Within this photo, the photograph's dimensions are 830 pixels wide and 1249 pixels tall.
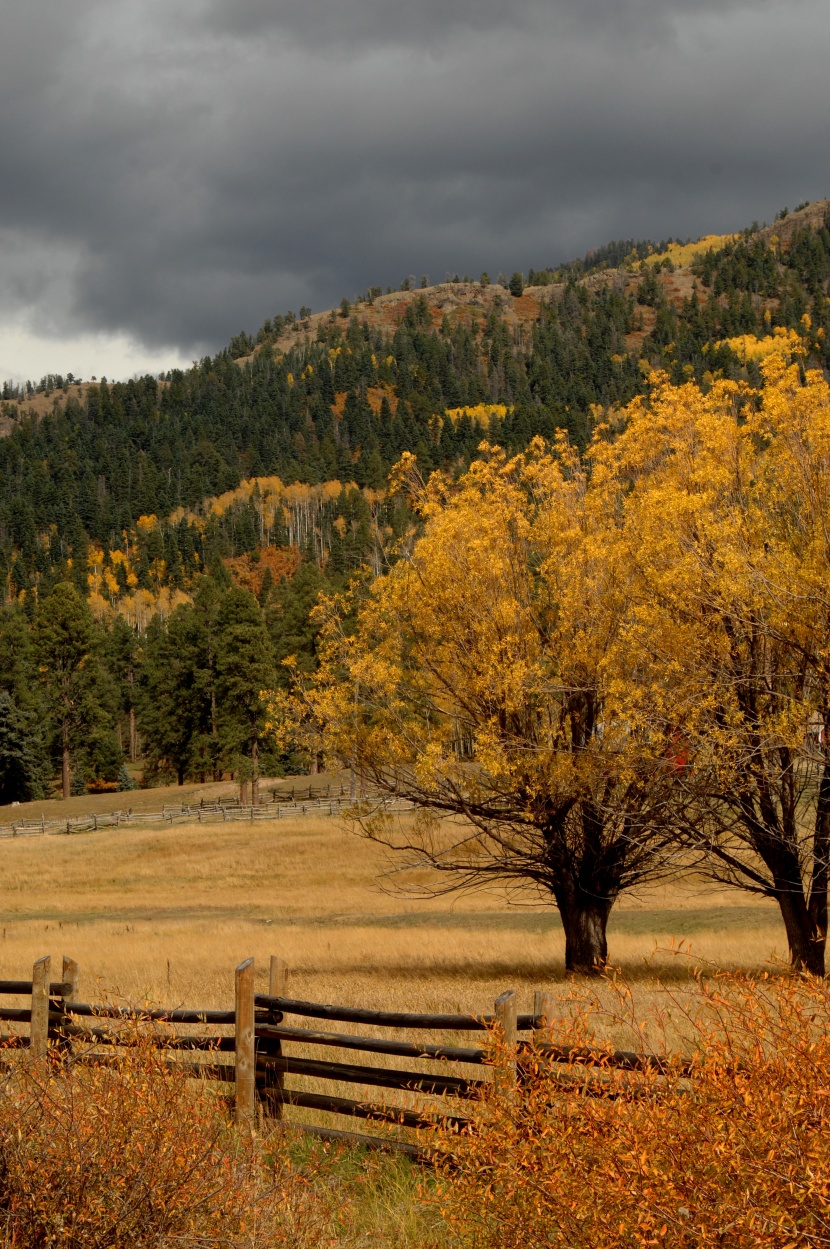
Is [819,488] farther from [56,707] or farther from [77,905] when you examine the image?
[56,707]

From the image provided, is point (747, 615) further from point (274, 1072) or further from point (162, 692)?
point (162, 692)

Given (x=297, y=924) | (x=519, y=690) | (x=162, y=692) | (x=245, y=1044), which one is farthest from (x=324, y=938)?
(x=162, y=692)

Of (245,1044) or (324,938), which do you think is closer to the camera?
(245,1044)

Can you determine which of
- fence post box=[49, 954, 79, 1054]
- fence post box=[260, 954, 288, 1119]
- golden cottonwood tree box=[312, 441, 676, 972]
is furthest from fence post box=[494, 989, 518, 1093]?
golden cottonwood tree box=[312, 441, 676, 972]

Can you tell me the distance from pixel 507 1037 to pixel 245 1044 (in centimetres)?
321

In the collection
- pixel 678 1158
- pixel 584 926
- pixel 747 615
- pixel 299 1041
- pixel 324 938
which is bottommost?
pixel 324 938

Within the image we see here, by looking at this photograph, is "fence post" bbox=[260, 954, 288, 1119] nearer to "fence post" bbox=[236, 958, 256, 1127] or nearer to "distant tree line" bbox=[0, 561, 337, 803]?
"fence post" bbox=[236, 958, 256, 1127]

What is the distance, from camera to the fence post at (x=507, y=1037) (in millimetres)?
5113

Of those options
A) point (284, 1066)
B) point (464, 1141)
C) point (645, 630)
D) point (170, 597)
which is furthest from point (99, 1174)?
point (170, 597)

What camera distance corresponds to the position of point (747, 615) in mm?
14266

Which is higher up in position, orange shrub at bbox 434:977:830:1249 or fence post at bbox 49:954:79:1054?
orange shrub at bbox 434:977:830:1249

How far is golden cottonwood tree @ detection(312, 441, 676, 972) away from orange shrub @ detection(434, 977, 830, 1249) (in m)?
10.8

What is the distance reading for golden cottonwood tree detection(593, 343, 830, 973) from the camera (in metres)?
14.2

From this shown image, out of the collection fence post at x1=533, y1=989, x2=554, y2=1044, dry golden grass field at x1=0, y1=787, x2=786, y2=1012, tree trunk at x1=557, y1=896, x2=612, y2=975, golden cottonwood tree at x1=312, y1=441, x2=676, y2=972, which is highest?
golden cottonwood tree at x1=312, y1=441, x2=676, y2=972
